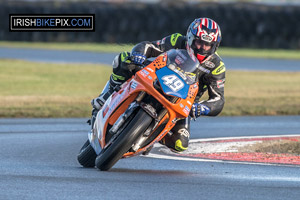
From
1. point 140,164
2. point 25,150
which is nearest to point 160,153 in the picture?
point 140,164

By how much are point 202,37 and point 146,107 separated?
1158mm

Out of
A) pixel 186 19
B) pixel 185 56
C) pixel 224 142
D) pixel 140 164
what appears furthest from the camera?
pixel 186 19

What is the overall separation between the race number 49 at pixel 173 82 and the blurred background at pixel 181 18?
2223 cm

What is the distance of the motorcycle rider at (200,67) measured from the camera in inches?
300

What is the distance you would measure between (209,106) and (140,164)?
1102 millimetres

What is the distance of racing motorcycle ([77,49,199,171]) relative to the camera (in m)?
6.88

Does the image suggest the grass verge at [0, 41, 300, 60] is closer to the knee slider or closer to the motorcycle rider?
the motorcycle rider

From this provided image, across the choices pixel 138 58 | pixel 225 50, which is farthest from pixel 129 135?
pixel 225 50

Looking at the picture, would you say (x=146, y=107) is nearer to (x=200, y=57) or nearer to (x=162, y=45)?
(x=200, y=57)

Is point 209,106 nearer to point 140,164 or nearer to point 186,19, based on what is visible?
point 140,164

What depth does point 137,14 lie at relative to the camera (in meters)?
30.5

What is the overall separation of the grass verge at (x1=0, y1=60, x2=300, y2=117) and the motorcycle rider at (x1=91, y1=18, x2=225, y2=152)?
6.23 meters

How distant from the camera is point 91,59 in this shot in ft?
93.6

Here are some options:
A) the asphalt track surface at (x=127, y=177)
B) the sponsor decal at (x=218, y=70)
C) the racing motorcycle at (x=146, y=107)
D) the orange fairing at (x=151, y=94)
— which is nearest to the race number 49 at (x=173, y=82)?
the racing motorcycle at (x=146, y=107)
